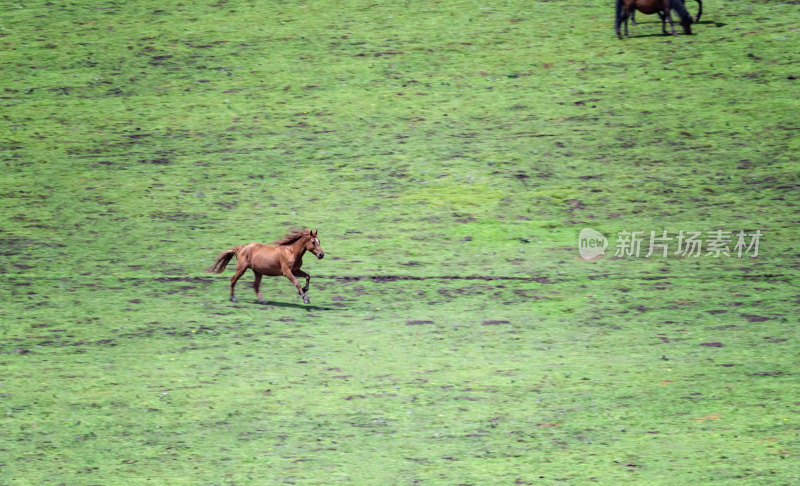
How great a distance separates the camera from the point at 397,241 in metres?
11.6

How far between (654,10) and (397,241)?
24.5ft

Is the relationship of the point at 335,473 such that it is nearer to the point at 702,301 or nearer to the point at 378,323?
the point at 378,323

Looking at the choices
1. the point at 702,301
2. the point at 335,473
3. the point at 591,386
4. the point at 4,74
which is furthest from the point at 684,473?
the point at 4,74

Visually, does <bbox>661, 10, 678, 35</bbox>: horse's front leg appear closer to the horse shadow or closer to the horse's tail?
the horse shadow

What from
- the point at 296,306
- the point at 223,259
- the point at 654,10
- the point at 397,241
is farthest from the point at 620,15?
the point at 223,259

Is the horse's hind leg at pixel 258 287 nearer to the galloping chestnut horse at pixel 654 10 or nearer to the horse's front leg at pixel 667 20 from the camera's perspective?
the galloping chestnut horse at pixel 654 10

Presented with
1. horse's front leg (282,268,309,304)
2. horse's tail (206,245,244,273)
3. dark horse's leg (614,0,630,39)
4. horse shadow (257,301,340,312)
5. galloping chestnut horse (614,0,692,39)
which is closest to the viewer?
horse's front leg (282,268,309,304)

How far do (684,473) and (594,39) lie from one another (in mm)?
11378

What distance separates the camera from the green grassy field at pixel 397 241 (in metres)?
7.29

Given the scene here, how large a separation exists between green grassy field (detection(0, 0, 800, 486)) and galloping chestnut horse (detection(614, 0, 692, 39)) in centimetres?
26

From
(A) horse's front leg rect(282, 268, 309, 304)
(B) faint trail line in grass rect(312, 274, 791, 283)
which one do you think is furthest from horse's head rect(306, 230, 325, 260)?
(B) faint trail line in grass rect(312, 274, 791, 283)

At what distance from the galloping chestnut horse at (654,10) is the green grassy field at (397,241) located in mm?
263

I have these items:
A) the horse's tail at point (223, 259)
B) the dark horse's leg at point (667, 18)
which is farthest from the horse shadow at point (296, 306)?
the dark horse's leg at point (667, 18)

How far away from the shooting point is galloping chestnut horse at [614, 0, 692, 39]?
52.1 feet
